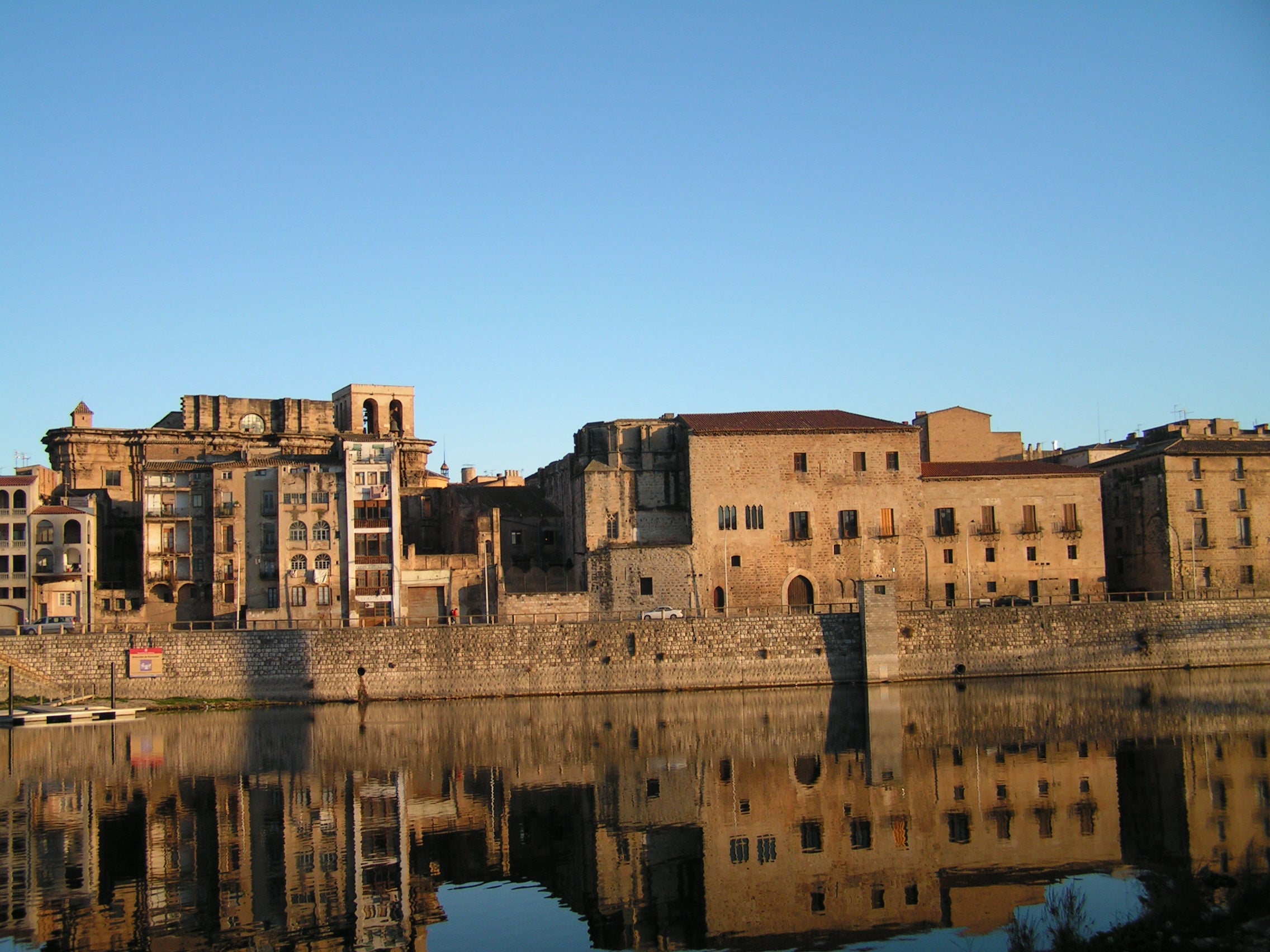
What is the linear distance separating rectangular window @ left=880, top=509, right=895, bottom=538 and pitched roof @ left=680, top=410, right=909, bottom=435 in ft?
14.2

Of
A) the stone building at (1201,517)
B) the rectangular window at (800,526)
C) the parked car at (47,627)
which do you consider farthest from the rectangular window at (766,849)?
the stone building at (1201,517)

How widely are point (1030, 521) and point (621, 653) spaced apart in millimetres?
23805

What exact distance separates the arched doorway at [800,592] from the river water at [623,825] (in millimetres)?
15385

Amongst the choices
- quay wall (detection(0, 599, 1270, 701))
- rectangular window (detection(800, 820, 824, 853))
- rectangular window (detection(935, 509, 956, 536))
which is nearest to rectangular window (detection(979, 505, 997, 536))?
rectangular window (detection(935, 509, 956, 536))

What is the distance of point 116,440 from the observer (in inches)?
2805

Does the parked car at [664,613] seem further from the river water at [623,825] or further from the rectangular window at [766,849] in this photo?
the rectangular window at [766,849]

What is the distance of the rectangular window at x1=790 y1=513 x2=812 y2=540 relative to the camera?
64062mm

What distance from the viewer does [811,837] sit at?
1112 inches

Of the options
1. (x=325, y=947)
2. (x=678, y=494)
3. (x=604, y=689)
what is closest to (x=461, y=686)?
(x=604, y=689)

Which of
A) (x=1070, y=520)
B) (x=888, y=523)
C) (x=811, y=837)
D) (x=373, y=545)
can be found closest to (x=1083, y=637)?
(x=1070, y=520)

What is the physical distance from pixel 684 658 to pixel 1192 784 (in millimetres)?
28068

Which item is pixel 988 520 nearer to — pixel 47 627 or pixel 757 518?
pixel 757 518

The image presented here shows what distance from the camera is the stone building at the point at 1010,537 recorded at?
65.2m

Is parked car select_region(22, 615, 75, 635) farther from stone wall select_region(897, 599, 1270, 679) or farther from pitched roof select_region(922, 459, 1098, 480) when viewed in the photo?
pitched roof select_region(922, 459, 1098, 480)
